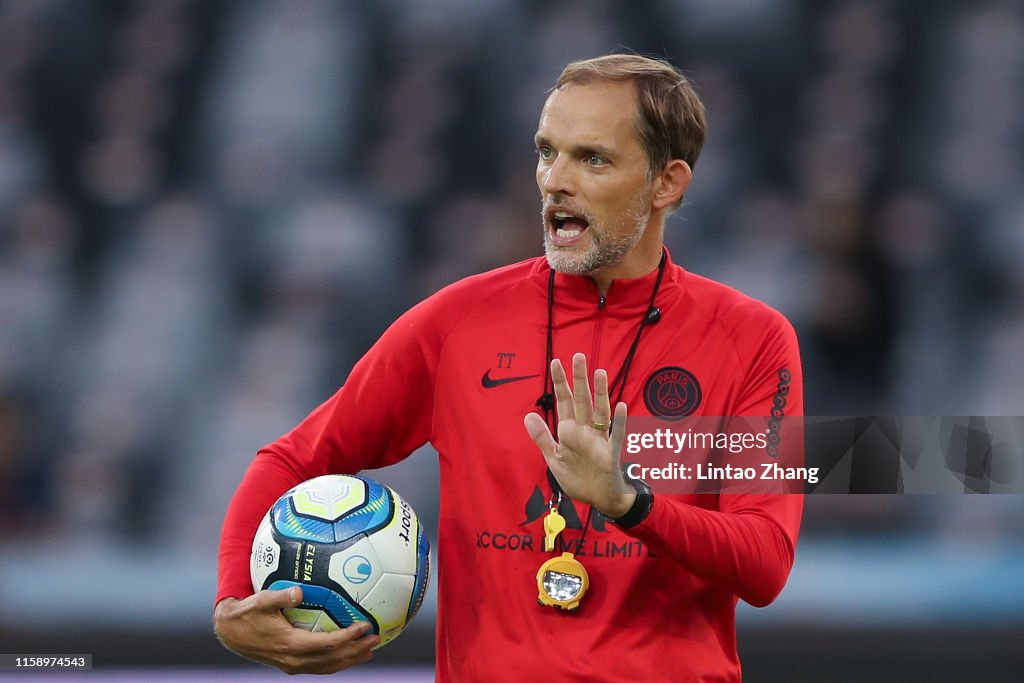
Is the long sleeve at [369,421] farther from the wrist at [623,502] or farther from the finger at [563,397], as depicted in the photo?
the wrist at [623,502]

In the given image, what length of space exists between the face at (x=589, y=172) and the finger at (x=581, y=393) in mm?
533

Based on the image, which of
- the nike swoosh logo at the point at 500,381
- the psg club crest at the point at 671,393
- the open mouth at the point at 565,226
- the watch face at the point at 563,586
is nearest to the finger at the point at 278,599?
the watch face at the point at 563,586

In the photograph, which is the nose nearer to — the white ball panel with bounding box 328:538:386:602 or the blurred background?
the white ball panel with bounding box 328:538:386:602

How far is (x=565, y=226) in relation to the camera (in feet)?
9.53

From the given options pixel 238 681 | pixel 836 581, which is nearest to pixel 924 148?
pixel 836 581

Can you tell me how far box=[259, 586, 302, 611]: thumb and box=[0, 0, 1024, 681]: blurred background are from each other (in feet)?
8.68

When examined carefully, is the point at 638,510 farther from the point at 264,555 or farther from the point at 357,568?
the point at 264,555

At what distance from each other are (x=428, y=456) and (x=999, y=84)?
314cm

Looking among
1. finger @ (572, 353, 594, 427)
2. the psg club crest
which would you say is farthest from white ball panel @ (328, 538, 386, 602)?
the psg club crest

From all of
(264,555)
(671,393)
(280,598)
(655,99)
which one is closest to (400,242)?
(655,99)

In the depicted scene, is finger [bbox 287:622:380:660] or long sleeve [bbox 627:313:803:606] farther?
finger [bbox 287:622:380:660]

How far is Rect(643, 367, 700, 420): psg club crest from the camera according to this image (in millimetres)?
2770

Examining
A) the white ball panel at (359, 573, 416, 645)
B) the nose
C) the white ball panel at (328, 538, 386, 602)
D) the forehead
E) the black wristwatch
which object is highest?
the forehead

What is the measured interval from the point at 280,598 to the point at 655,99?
1.39 metres
